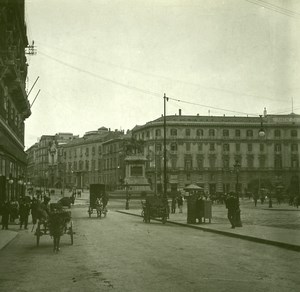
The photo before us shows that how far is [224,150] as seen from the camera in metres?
105

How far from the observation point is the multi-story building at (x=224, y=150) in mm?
103125

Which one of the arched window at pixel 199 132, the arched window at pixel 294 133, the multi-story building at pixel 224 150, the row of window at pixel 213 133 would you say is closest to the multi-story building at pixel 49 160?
the row of window at pixel 213 133

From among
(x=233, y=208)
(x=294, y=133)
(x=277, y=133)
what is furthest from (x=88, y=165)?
(x=233, y=208)

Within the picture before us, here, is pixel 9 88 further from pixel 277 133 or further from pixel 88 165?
pixel 88 165

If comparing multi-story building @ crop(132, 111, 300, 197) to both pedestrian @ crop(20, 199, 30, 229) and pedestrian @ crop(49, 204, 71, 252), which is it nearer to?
pedestrian @ crop(20, 199, 30, 229)

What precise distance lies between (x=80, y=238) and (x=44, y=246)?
229 cm

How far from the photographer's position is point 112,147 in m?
124

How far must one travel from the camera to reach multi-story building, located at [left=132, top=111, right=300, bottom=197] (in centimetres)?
10312

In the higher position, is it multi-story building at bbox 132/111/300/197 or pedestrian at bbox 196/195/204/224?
multi-story building at bbox 132/111/300/197

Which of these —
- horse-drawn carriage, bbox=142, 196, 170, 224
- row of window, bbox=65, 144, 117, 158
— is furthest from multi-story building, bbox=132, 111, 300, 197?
horse-drawn carriage, bbox=142, 196, 170, 224

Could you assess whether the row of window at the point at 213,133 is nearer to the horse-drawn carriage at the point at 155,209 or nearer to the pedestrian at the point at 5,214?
the horse-drawn carriage at the point at 155,209

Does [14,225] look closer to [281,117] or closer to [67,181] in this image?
[281,117]

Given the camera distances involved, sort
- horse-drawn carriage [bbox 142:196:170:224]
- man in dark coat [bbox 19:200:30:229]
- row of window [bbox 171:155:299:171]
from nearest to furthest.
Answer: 1. man in dark coat [bbox 19:200:30:229]
2. horse-drawn carriage [bbox 142:196:170:224]
3. row of window [bbox 171:155:299:171]

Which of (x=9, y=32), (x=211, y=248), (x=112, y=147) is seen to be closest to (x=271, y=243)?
(x=211, y=248)
